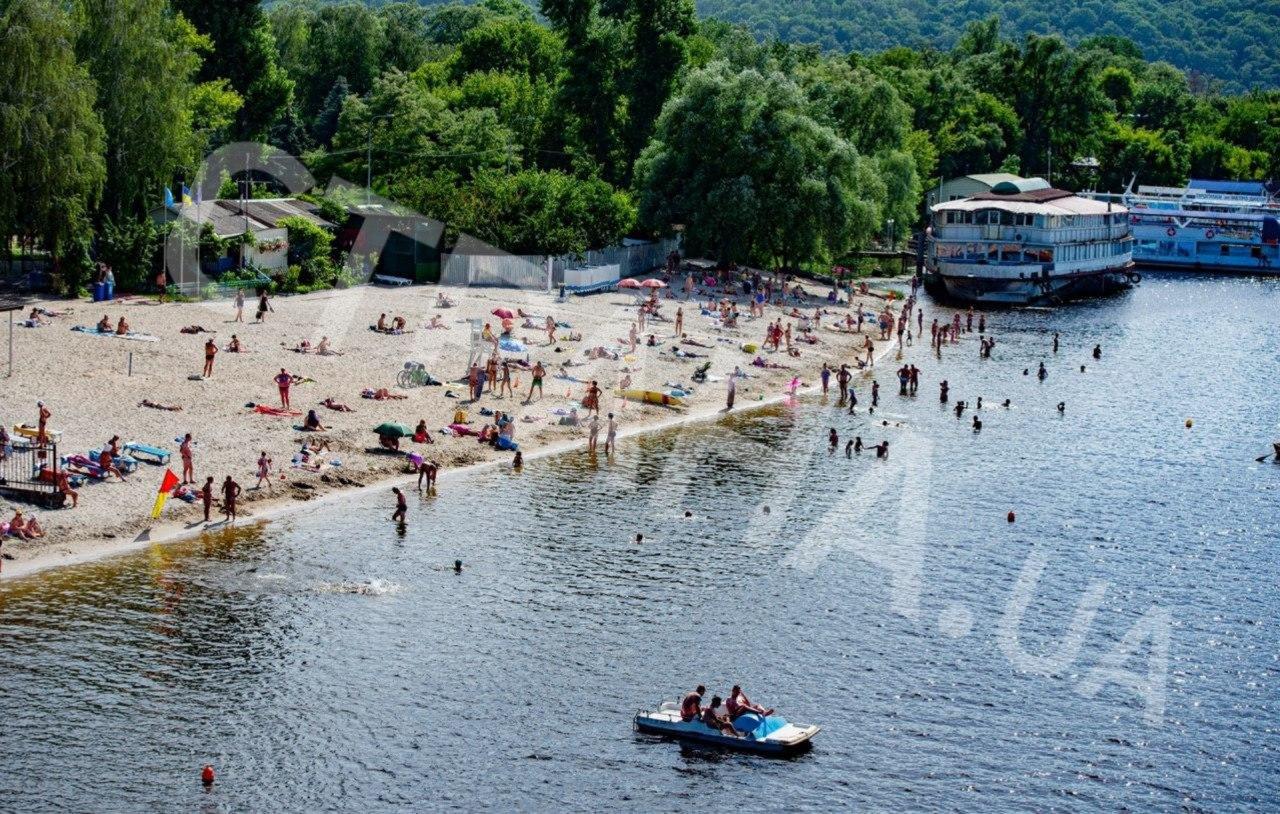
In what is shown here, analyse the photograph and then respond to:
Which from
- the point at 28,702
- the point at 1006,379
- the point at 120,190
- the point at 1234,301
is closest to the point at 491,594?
the point at 28,702

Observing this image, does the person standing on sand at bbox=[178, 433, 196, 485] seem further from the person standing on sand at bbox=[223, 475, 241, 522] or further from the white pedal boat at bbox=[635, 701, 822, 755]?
the white pedal boat at bbox=[635, 701, 822, 755]

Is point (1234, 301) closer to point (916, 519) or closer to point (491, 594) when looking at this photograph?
point (916, 519)

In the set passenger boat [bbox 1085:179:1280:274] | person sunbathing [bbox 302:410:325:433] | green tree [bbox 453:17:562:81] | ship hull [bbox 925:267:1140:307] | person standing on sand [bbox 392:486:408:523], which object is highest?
green tree [bbox 453:17:562:81]

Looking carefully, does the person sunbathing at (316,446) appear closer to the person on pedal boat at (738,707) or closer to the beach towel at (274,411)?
the beach towel at (274,411)

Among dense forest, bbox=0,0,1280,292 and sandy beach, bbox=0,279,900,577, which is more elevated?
dense forest, bbox=0,0,1280,292

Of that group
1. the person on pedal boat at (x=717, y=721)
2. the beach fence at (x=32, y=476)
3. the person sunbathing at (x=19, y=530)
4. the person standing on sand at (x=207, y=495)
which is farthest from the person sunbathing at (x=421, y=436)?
the person on pedal boat at (x=717, y=721)

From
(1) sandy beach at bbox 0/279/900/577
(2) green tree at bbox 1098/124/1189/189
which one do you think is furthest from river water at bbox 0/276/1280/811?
(2) green tree at bbox 1098/124/1189/189

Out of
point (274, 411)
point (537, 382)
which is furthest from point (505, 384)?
point (274, 411)
